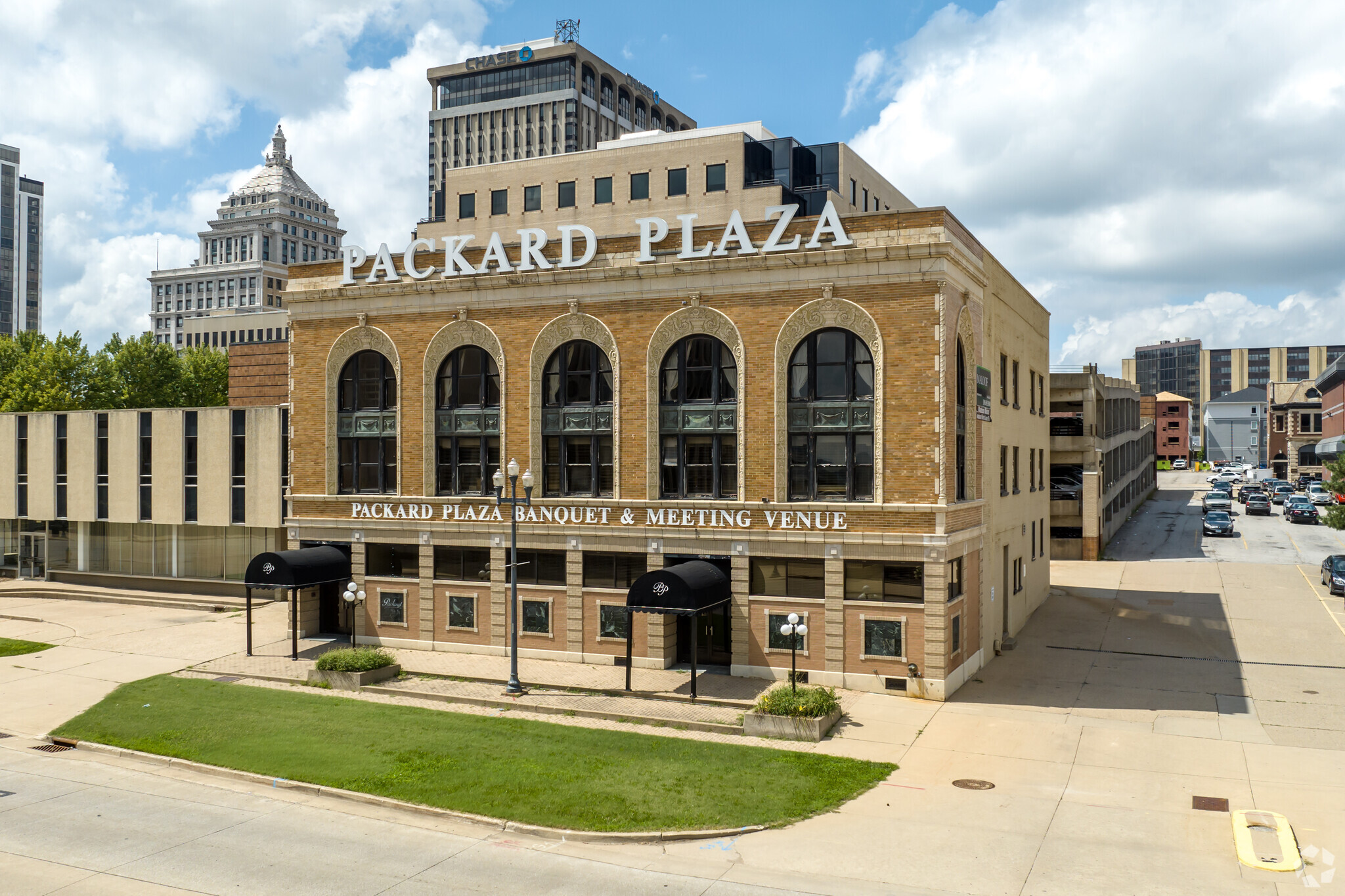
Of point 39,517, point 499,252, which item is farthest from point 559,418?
point 39,517

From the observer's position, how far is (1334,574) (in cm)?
4609

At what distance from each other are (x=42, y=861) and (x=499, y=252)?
2253 cm

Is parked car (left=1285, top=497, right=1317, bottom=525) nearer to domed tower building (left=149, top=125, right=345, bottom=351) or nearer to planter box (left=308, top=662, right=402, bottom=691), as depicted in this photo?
planter box (left=308, top=662, right=402, bottom=691)

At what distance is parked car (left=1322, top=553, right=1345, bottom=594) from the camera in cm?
4516

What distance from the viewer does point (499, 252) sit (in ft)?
111

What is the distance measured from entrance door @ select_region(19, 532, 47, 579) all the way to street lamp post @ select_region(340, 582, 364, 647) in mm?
29525

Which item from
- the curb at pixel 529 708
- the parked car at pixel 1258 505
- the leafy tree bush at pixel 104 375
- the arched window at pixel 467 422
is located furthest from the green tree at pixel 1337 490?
the leafy tree bush at pixel 104 375

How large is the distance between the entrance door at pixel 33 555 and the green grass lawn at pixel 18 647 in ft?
64.9

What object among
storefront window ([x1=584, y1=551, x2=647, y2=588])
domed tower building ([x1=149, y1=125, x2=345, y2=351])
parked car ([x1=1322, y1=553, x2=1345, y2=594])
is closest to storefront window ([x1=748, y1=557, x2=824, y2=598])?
storefront window ([x1=584, y1=551, x2=647, y2=588])

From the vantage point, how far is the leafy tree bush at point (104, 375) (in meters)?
77.1

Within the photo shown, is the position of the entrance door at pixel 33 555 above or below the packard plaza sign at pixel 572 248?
below

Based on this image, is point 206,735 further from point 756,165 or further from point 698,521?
point 756,165

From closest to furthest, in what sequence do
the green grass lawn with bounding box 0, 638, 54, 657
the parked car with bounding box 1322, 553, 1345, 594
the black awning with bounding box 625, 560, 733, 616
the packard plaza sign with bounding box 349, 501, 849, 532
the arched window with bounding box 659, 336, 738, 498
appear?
the black awning with bounding box 625, 560, 733, 616 < the packard plaza sign with bounding box 349, 501, 849, 532 < the arched window with bounding box 659, 336, 738, 498 < the green grass lawn with bounding box 0, 638, 54, 657 < the parked car with bounding box 1322, 553, 1345, 594

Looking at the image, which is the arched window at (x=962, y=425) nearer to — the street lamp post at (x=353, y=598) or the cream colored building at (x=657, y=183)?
the cream colored building at (x=657, y=183)
